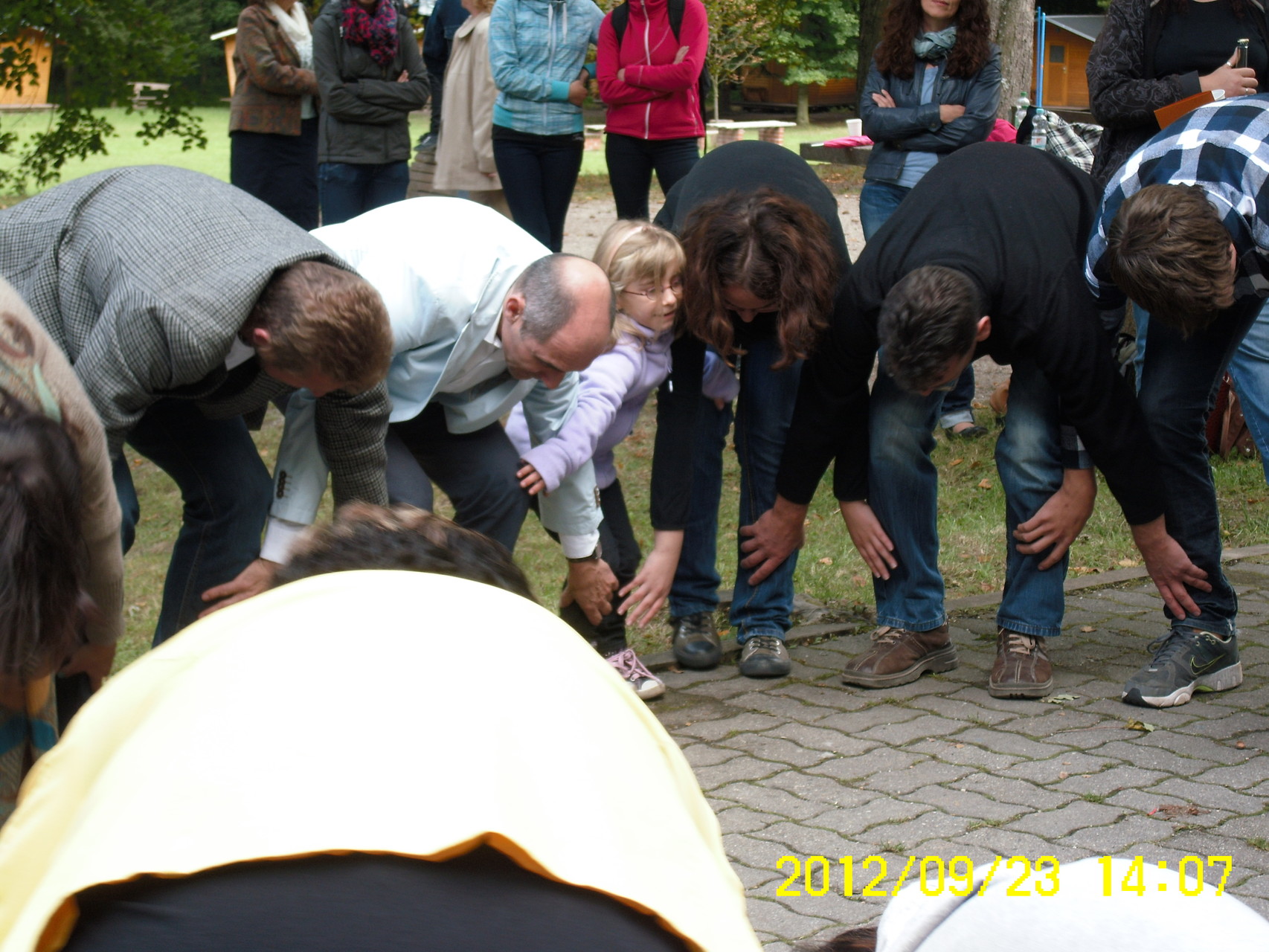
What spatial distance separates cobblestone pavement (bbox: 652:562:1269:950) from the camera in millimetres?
3008

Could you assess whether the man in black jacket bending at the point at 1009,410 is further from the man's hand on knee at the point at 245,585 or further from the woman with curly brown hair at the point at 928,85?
the woman with curly brown hair at the point at 928,85

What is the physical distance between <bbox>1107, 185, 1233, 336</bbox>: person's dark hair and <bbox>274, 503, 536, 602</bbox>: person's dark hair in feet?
7.12

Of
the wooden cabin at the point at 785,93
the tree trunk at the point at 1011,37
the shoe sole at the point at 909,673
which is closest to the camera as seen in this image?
the shoe sole at the point at 909,673

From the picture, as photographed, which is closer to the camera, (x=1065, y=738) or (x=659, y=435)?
(x=1065, y=738)

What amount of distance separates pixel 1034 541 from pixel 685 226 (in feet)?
4.47

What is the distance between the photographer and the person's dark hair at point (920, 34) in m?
6.05

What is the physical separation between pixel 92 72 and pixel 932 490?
201 inches

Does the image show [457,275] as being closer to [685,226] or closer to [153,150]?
[685,226]

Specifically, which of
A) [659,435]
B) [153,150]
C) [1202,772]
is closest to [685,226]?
[659,435]

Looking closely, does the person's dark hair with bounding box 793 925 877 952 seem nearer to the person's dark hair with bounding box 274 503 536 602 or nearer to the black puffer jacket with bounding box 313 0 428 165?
the person's dark hair with bounding box 274 503 536 602

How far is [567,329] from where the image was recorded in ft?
11.3

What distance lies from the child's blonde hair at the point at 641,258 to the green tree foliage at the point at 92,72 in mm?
4023

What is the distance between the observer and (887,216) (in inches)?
246

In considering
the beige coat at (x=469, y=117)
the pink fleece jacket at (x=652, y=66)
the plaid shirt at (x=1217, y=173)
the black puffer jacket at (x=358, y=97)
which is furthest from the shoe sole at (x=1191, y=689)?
the black puffer jacket at (x=358, y=97)
